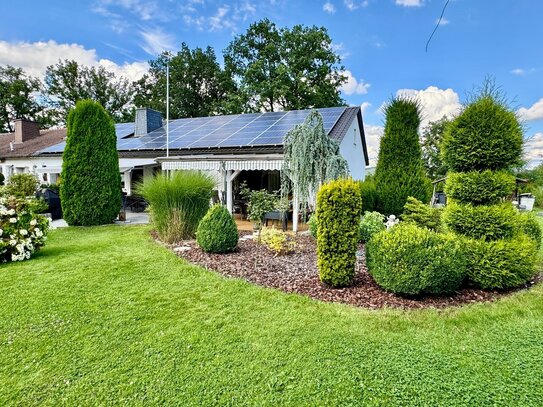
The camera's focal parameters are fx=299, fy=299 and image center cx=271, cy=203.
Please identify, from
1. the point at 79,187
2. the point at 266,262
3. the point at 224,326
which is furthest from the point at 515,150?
the point at 79,187

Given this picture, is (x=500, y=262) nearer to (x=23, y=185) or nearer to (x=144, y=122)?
(x=23, y=185)

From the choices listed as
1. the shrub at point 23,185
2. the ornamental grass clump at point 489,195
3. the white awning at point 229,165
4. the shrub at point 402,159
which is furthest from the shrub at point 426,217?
the shrub at point 23,185

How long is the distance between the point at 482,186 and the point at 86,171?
46.1 ft

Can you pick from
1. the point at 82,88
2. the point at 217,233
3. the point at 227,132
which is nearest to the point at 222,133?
the point at 227,132

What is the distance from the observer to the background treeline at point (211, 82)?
32531mm

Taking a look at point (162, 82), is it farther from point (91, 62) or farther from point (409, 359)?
point (409, 359)

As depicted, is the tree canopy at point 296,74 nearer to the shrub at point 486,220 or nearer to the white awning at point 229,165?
the white awning at point 229,165

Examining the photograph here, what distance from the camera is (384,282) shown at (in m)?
5.21

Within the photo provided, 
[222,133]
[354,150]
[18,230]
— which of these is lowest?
[18,230]

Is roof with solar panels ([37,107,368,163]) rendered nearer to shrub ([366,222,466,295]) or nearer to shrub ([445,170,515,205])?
shrub ([445,170,515,205])

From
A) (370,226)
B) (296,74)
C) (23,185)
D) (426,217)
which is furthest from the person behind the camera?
(296,74)

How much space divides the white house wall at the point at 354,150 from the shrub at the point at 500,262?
10.7 m

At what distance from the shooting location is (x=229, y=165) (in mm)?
13336

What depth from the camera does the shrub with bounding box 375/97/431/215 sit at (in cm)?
1138
